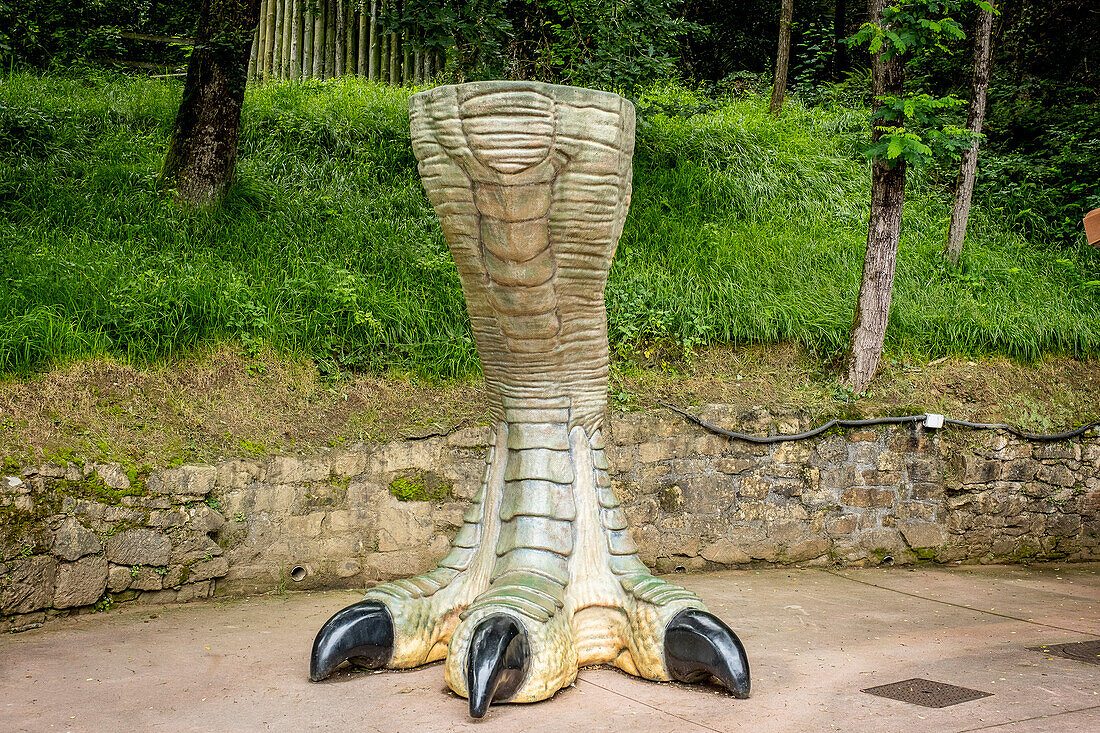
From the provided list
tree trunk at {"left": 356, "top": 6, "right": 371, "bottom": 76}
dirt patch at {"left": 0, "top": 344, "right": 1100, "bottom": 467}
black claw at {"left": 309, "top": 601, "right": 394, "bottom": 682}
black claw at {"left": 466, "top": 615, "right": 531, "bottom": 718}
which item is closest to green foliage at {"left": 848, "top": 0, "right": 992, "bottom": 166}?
dirt patch at {"left": 0, "top": 344, "right": 1100, "bottom": 467}

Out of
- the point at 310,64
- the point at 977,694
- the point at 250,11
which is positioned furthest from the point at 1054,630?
the point at 310,64

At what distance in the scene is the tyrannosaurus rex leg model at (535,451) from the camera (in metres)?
2.97

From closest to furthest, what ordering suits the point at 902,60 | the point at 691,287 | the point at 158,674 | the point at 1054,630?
the point at 158,674 < the point at 1054,630 < the point at 902,60 < the point at 691,287

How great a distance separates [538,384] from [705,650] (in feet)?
3.70

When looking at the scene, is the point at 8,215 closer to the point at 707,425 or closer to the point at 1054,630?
the point at 707,425

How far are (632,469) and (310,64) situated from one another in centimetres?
724

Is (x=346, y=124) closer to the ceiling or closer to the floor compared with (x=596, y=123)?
closer to the ceiling

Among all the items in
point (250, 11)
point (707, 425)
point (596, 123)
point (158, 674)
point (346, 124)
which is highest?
point (250, 11)

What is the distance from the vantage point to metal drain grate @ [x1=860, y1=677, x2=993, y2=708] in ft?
10.5

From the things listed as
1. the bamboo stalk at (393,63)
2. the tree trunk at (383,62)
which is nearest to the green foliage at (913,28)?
the bamboo stalk at (393,63)

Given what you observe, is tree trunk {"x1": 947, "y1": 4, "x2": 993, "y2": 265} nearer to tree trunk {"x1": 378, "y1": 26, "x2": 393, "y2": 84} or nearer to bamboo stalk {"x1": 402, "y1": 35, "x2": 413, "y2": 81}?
bamboo stalk {"x1": 402, "y1": 35, "x2": 413, "y2": 81}

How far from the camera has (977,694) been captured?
3285mm

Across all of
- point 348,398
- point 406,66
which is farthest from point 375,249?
point 406,66

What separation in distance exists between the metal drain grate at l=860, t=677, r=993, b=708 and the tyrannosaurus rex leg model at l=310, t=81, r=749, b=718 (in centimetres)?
61
